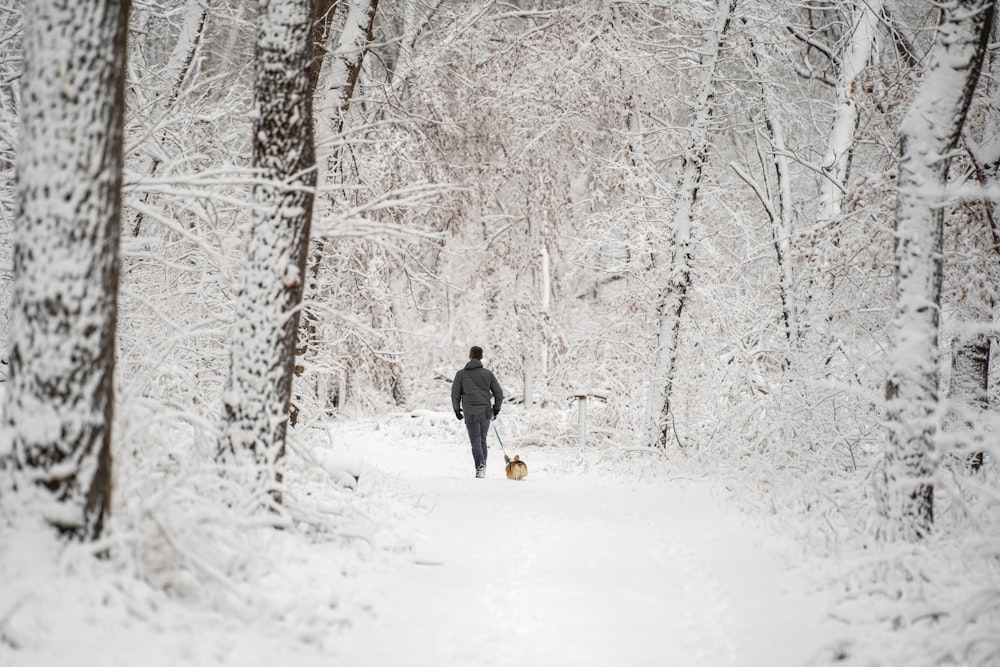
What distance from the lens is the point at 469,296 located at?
19.0 meters

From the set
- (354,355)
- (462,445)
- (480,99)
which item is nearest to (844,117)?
(480,99)

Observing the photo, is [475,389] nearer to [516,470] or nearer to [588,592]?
[516,470]

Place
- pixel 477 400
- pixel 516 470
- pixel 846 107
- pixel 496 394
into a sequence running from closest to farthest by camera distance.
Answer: pixel 846 107
pixel 516 470
pixel 477 400
pixel 496 394

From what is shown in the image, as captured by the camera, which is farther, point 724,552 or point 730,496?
point 730,496

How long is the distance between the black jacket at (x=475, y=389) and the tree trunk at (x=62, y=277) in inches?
311

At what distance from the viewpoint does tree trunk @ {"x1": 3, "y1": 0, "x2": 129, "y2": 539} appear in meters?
3.43

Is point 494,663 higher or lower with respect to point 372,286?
lower

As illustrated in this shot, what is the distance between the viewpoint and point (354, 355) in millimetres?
12219

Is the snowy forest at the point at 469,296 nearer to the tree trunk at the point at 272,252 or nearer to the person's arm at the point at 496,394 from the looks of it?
the tree trunk at the point at 272,252

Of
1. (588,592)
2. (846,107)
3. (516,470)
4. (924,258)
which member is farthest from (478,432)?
(846,107)

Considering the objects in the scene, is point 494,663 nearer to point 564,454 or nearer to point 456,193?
point 456,193

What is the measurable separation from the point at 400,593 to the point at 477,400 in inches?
263

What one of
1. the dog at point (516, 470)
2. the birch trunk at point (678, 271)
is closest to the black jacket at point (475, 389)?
the dog at point (516, 470)

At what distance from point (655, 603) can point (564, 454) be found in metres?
9.61
